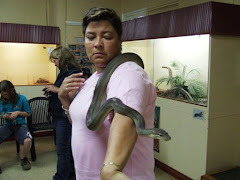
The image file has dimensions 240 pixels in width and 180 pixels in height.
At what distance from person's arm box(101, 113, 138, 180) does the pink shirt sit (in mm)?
56

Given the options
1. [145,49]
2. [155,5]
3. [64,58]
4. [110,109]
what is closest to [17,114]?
[64,58]

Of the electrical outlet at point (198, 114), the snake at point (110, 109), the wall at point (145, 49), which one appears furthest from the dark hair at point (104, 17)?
the wall at point (145, 49)

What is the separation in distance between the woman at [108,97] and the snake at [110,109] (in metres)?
0.02

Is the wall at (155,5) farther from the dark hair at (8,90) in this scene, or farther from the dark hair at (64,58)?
the dark hair at (8,90)

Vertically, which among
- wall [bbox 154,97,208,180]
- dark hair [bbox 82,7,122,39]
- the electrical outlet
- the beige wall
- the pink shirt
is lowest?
wall [bbox 154,97,208,180]

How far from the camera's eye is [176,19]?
A: 2.80 m

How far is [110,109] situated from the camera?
800 millimetres

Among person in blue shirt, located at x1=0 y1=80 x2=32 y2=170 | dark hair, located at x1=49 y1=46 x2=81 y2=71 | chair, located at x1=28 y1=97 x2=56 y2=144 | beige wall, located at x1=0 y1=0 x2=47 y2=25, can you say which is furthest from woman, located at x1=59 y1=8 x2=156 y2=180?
beige wall, located at x1=0 y1=0 x2=47 y2=25

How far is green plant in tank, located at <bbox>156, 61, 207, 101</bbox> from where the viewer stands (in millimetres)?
2791

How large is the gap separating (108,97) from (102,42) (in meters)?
0.22

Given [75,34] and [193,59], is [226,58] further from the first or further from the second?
[75,34]

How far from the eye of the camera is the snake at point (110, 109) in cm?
70

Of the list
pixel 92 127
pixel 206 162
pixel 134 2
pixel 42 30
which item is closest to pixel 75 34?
pixel 42 30

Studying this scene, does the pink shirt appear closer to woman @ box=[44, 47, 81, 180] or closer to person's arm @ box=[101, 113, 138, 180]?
person's arm @ box=[101, 113, 138, 180]
